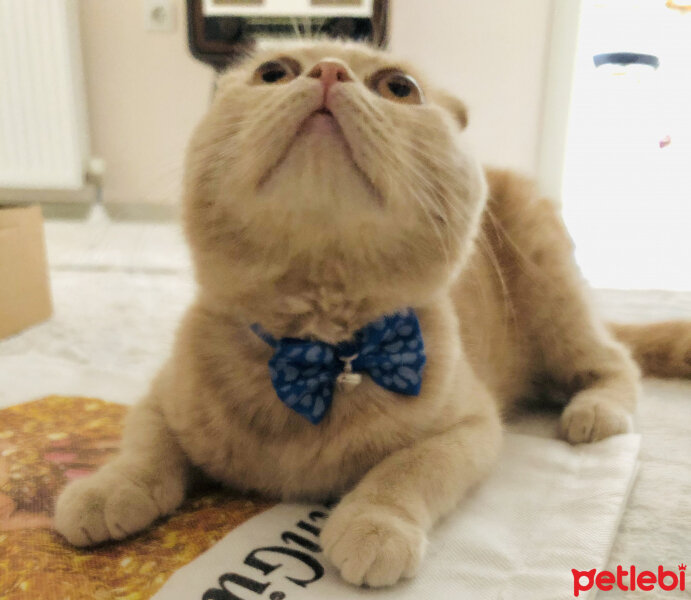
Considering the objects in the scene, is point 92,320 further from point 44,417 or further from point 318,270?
point 318,270

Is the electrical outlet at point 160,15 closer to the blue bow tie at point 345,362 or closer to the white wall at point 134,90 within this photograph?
the white wall at point 134,90

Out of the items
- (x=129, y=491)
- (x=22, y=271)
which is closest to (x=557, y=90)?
(x=22, y=271)

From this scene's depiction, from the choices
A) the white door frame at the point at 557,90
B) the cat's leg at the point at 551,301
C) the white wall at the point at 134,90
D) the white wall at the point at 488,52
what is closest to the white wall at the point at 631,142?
the white door frame at the point at 557,90

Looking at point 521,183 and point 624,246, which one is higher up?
point 521,183

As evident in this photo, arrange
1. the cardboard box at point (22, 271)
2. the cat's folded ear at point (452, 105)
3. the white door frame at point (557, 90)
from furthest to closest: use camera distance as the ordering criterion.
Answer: the white door frame at point (557, 90), the cardboard box at point (22, 271), the cat's folded ear at point (452, 105)

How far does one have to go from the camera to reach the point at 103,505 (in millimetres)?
714

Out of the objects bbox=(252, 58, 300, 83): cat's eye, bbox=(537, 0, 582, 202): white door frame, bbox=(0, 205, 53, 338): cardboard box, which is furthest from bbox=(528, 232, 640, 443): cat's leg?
bbox=(537, 0, 582, 202): white door frame

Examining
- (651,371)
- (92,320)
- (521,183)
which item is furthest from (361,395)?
(92,320)

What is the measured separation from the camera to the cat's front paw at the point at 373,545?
64 cm

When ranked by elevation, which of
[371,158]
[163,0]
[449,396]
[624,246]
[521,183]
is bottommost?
[624,246]

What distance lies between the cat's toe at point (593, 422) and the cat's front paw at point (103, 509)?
0.64 m

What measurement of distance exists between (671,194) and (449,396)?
346 centimetres

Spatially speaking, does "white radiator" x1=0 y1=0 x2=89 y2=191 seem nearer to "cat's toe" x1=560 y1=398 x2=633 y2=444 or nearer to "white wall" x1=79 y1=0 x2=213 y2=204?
"white wall" x1=79 y1=0 x2=213 y2=204

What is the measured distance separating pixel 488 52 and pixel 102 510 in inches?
104
